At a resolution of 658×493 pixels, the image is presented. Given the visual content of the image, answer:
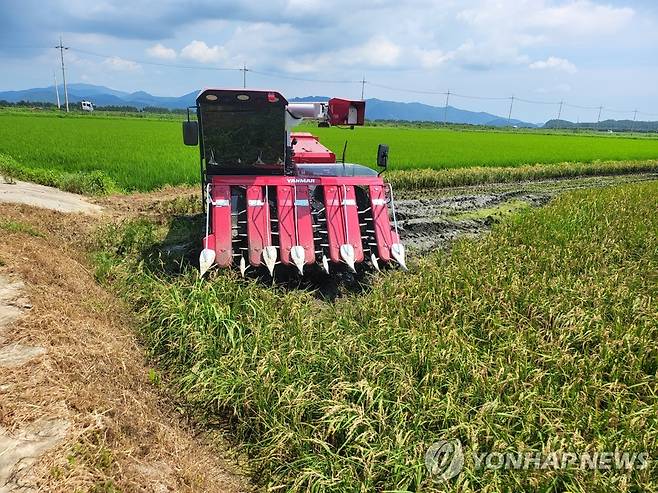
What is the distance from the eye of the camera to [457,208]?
35.6ft

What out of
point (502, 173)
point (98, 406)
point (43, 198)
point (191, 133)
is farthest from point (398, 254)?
point (502, 173)

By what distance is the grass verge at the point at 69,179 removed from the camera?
37.1 ft

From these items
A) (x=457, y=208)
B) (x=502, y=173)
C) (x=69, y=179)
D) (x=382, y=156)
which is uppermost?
(x=382, y=156)

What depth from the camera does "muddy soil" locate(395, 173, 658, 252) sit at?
8.48 meters

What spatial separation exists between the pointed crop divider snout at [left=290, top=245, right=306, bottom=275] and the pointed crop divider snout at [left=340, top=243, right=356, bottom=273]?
509 millimetres

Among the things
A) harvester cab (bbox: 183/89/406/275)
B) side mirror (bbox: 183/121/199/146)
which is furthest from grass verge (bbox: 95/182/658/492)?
side mirror (bbox: 183/121/199/146)

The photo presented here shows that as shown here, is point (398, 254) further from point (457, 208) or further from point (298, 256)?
point (457, 208)

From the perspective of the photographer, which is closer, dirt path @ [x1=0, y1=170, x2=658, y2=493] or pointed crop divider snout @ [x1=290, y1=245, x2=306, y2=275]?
dirt path @ [x1=0, y1=170, x2=658, y2=493]

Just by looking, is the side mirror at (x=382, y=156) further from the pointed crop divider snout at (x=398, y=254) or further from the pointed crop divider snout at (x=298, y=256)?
the pointed crop divider snout at (x=298, y=256)

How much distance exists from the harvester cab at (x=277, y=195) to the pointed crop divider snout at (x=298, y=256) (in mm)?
13

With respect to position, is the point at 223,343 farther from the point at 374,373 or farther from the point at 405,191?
the point at 405,191

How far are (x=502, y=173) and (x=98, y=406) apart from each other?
53.2 ft

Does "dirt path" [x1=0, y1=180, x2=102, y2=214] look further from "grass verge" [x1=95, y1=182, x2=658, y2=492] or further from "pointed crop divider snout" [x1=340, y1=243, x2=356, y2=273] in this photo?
"pointed crop divider snout" [x1=340, y1=243, x2=356, y2=273]

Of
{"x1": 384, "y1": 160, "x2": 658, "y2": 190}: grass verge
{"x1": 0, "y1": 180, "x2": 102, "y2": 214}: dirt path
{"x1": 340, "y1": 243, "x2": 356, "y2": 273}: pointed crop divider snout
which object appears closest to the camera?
{"x1": 340, "y1": 243, "x2": 356, "y2": 273}: pointed crop divider snout
